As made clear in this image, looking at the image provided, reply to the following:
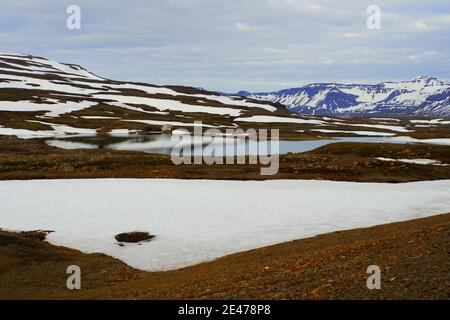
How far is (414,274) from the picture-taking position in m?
13.6

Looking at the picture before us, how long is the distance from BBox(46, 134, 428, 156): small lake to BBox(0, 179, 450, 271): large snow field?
35779 millimetres

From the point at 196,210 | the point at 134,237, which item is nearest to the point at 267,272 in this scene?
the point at 134,237

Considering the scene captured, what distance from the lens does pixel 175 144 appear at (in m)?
95.7

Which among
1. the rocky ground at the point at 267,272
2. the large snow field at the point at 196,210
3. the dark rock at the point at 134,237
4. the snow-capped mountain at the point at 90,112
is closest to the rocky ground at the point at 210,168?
the large snow field at the point at 196,210

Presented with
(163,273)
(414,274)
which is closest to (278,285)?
(414,274)

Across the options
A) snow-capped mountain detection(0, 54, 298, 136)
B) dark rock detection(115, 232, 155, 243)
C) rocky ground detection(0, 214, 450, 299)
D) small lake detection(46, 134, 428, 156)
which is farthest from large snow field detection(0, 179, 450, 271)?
snow-capped mountain detection(0, 54, 298, 136)

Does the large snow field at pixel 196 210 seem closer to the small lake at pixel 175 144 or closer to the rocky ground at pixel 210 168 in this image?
the rocky ground at pixel 210 168

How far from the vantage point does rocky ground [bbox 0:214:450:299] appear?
1325cm

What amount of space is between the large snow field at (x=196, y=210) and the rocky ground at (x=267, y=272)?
233cm

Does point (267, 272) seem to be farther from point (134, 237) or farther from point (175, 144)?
point (175, 144)

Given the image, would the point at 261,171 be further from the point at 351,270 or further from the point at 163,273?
the point at 351,270

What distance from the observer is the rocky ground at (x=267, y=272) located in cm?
1325

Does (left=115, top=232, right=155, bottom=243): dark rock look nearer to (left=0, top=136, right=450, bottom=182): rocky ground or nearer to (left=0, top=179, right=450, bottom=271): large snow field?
(left=0, top=179, right=450, bottom=271): large snow field

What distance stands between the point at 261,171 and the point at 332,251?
34.1m
